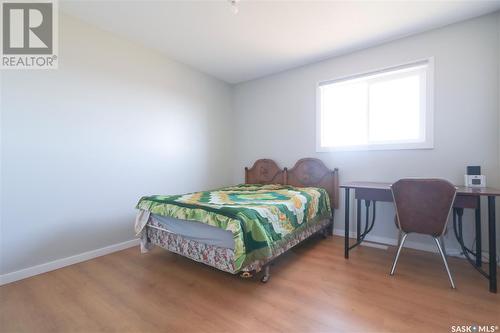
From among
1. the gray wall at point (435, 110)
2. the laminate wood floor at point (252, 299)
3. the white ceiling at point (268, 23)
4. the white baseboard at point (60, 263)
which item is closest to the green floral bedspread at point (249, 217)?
the laminate wood floor at point (252, 299)

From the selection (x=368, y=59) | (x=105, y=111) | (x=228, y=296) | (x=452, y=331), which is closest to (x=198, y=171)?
(x=105, y=111)

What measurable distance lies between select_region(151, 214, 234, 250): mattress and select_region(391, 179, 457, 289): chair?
152 cm

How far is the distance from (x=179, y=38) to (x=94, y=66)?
40.4 inches

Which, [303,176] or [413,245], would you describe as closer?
[413,245]

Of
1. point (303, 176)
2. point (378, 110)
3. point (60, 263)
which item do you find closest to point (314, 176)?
point (303, 176)

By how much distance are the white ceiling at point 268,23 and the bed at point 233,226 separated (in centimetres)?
192

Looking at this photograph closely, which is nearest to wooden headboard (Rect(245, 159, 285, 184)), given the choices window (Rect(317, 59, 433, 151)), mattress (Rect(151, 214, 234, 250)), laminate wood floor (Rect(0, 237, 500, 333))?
window (Rect(317, 59, 433, 151))

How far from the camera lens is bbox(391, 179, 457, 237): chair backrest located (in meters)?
1.79

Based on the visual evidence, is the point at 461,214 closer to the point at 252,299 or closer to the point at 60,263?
the point at 252,299

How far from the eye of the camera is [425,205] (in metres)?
1.85

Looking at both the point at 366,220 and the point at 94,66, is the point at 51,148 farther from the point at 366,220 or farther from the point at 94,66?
the point at 366,220

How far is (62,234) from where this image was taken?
228cm

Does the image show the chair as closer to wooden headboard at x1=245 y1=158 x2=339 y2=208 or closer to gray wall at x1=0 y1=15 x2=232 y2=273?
wooden headboard at x1=245 y1=158 x2=339 y2=208

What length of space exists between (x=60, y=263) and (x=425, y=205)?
348 centimetres
